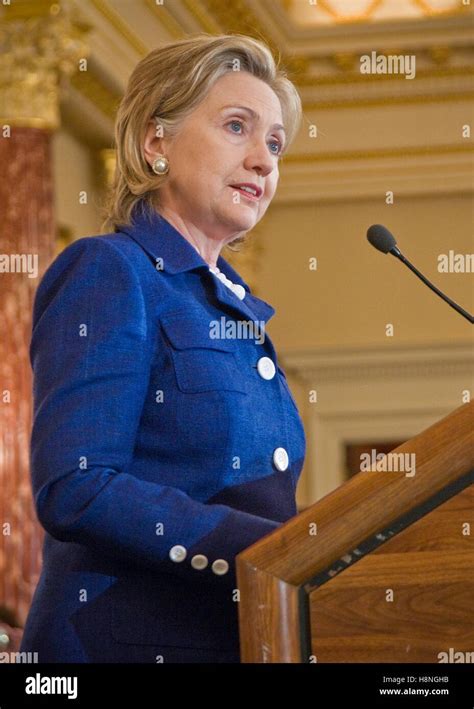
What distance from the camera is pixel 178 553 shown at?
1557 mm

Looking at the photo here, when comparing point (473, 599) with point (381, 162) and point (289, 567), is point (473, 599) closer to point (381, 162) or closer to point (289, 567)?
point (289, 567)

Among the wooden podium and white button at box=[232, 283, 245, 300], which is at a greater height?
white button at box=[232, 283, 245, 300]

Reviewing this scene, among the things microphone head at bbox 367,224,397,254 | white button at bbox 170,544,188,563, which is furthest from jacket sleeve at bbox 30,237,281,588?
microphone head at bbox 367,224,397,254

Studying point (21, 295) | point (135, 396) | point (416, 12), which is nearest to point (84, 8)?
point (21, 295)

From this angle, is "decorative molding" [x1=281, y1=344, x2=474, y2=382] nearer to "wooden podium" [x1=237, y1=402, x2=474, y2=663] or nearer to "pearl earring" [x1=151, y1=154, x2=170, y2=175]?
"pearl earring" [x1=151, y1=154, x2=170, y2=175]

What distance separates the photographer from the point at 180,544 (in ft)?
5.10

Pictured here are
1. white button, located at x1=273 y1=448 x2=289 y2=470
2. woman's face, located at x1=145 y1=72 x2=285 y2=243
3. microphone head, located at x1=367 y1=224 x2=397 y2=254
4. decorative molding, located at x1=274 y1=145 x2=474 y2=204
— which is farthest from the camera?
decorative molding, located at x1=274 y1=145 x2=474 y2=204

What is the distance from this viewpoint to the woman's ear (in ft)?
6.46

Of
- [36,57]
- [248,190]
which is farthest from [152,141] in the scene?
[36,57]

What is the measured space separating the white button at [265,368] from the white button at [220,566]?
1.08 ft

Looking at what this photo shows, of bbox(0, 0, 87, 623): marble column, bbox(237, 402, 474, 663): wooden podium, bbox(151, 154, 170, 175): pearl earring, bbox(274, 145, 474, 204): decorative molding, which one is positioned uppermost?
bbox(274, 145, 474, 204): decorative molding

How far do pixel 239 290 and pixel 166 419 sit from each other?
390 millimetres

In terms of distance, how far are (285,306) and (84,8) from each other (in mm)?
3833

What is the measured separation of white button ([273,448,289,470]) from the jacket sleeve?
17 cm
